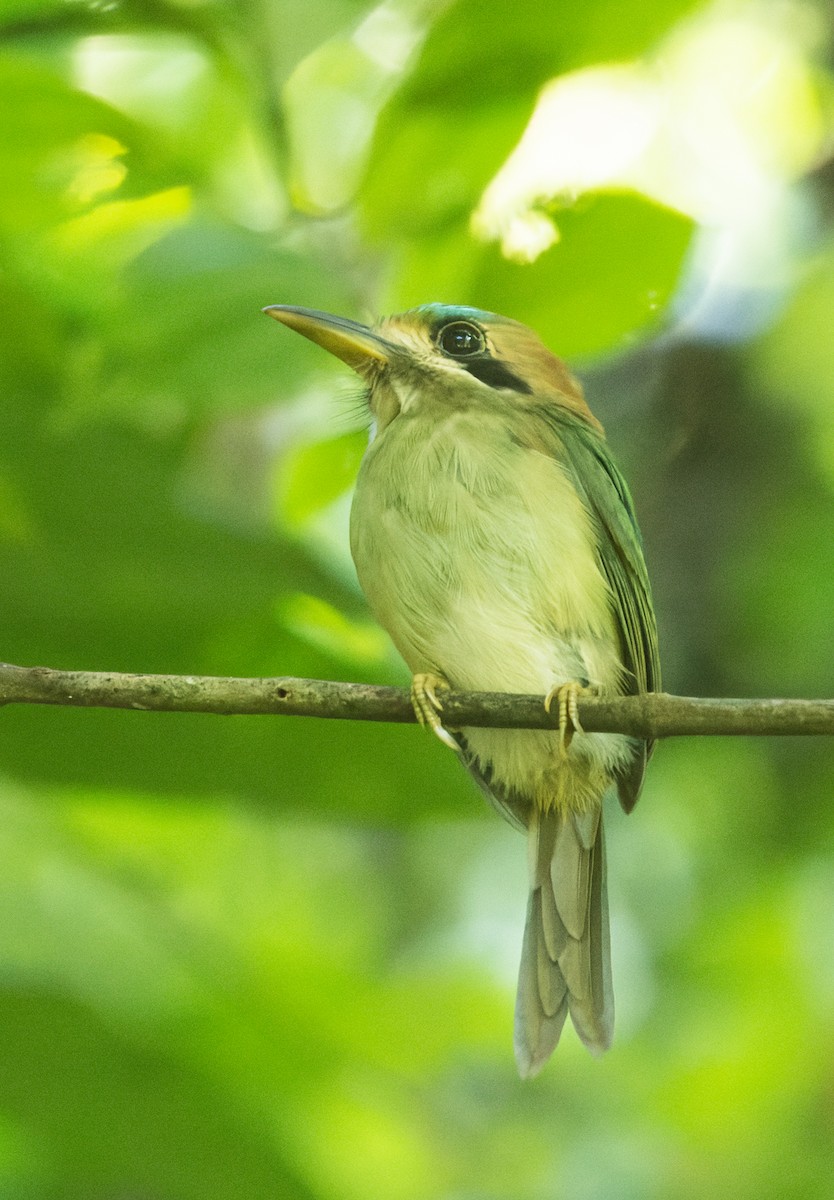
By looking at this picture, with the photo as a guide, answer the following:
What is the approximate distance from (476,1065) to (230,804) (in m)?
3.09

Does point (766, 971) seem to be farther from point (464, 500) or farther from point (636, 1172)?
point (464, 500)

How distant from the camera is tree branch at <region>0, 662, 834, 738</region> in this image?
1.86 m

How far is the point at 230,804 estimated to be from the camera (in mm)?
1952

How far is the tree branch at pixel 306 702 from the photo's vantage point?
1.86 metres

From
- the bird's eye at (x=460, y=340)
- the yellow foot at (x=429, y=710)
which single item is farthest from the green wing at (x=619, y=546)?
the yellow foot at (x=429, y=710)

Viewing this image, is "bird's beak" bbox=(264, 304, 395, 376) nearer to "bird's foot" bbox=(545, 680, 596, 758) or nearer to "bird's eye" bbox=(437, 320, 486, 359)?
"bird's eye" bbox=(437, 320, 486, 359)

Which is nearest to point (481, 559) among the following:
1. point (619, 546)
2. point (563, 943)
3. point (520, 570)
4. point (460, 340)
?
point (520, 570)

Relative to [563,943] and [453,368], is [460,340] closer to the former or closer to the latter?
[453,368]

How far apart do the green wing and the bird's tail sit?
34 centimetres

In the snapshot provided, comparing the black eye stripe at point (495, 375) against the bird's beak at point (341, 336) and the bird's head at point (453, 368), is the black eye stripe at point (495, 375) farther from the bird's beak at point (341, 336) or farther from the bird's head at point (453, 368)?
the bird's beak at point (341, 336)

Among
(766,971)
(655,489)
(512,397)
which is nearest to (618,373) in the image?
(655,489)

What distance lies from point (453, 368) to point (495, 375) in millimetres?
108

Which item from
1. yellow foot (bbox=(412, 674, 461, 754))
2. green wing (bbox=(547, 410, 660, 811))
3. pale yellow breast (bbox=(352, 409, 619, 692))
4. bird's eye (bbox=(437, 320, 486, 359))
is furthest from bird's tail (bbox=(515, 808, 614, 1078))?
bird's eye (bbox=(437, 320, 486, 359))

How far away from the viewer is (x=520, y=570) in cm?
287
